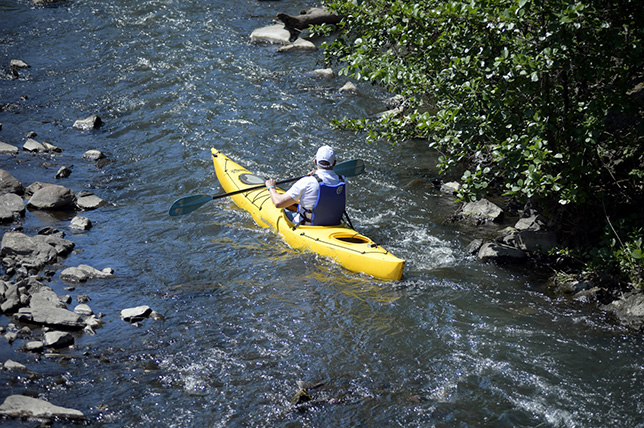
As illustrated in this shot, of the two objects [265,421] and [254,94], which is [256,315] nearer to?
[265,421]

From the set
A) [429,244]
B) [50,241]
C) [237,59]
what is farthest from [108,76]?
[429,244]

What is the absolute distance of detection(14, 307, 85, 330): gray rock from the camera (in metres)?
4.63

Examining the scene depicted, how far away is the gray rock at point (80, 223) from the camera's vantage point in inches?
268

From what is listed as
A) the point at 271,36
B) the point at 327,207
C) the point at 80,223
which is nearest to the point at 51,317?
the point at 80,223

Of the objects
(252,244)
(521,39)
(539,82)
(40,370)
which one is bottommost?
(252,244)

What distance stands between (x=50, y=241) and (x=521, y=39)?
5144 millimetres

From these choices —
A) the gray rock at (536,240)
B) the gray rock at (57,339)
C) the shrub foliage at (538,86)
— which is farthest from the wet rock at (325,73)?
the gray rock at (57,339)

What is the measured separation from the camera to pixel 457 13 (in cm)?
509

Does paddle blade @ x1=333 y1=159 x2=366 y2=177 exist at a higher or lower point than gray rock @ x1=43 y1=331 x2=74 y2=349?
higher

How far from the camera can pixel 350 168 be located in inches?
299

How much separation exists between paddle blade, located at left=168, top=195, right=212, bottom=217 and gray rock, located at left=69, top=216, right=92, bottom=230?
39.5 inches

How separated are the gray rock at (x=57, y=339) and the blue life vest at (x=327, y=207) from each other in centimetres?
297

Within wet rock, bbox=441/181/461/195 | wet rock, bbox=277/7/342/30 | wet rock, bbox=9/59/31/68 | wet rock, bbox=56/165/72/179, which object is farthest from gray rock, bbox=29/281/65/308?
wet rock, bbox=277/7/342/30

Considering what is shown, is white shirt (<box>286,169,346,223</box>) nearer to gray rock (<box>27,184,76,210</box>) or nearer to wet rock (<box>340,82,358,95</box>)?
gray rock (<box>27,184,76,210</box>)
